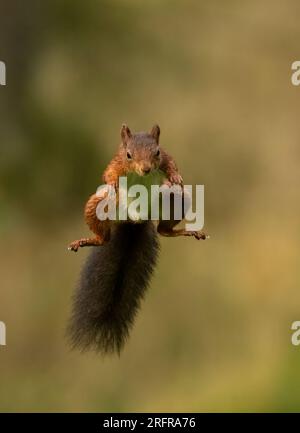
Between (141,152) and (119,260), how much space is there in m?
0.20

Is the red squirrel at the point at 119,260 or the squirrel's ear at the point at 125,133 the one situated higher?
the squirrel's ear at the point at 125,133

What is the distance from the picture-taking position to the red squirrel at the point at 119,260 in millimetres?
1002

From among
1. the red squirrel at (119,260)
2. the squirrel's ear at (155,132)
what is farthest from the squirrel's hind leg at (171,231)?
the squirrel's ear at (155,132)

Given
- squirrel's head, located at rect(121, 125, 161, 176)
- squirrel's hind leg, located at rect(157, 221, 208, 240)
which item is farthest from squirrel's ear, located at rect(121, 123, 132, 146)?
squirrel's hind leg, located at rect(157, 221, 208, 240)

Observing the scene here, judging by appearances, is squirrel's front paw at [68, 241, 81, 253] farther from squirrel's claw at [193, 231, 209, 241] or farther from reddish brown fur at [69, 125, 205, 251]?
squirrel's claw at [193, 231, 209, 241]

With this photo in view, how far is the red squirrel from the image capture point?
1.00 meters

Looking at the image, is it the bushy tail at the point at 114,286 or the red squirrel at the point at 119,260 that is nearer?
the red squirrel at the point at 119,260

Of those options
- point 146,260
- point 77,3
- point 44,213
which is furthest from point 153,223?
point 77,3

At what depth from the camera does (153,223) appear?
3.62 feet

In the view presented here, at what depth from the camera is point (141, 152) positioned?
987mm

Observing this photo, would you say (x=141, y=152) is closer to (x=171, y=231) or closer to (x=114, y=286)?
(x=171, y=231)

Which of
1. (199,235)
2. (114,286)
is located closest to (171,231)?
(199,235)

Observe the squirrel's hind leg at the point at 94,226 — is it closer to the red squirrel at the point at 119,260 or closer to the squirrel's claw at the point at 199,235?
the red squirrel at the point at 119,260

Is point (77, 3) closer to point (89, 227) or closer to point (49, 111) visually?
point (49, 111)
